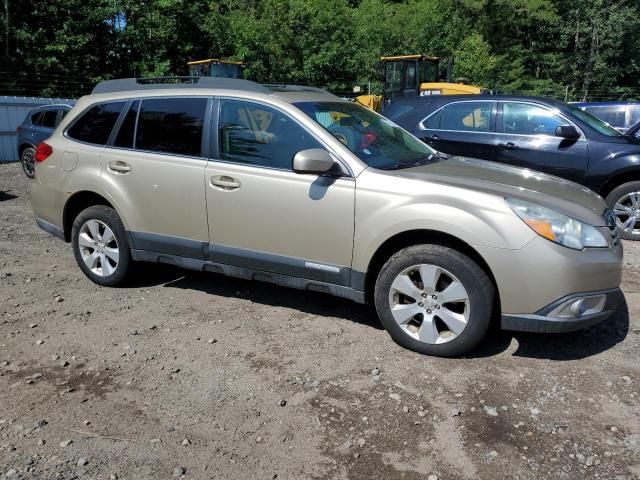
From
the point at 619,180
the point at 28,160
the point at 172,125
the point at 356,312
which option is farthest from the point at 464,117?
the point at 28,160

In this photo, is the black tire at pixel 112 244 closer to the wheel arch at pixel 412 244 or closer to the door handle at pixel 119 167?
the door handle at pixel 119 167

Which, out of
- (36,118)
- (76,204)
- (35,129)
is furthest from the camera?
(36,118)

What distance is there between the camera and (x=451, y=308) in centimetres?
396

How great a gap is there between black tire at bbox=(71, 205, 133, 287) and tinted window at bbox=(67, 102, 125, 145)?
63cm

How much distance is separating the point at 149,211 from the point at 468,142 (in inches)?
182

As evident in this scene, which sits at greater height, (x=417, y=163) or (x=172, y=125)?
(x=172, y=125)

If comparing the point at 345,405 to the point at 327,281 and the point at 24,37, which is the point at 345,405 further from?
the point at 24,37

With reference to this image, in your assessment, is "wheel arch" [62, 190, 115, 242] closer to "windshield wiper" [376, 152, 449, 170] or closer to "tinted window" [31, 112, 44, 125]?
"windshield wiper" [376, 152, 449, 170]

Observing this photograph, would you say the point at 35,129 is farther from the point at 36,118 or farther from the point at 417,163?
the point at 417,163

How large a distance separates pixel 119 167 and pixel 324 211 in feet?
6.61

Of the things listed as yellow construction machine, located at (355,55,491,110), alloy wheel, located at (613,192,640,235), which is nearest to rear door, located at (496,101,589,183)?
alloy wheel, located at (613,192,640,235)

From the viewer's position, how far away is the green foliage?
25828 millimetres

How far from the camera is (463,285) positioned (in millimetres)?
3830

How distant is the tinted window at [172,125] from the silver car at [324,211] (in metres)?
0.01
